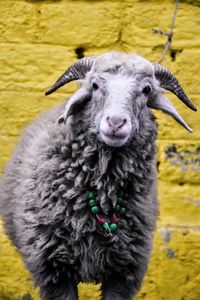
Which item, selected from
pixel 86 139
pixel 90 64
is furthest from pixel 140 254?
pixel 90 64

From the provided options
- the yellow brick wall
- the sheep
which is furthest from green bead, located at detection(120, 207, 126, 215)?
the yellow brick wall

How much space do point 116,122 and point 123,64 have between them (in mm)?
438

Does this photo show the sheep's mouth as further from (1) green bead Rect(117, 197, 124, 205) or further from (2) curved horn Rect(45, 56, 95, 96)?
(2) curved horn Rect(45, 56, 95, 96)

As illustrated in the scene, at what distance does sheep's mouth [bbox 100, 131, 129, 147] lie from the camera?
4.54m

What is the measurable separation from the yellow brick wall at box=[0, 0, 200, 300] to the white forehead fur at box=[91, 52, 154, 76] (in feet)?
5.63

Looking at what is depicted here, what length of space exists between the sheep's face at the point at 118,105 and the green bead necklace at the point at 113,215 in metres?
0.37

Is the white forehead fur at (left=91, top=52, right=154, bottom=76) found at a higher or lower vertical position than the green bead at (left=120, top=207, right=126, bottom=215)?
higher

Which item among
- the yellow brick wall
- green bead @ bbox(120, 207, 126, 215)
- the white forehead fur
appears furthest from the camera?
the yellow brick wall

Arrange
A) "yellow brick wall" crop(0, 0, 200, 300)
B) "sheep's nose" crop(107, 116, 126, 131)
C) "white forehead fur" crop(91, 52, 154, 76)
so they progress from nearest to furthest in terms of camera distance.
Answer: "sheep's nose" crop(107, 116, 126, 131), "white forehead fur" crop(91, 52, 154, 76), "yellow brick wall" crop(0, 0, 200, 300)

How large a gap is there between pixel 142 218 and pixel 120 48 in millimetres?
1995

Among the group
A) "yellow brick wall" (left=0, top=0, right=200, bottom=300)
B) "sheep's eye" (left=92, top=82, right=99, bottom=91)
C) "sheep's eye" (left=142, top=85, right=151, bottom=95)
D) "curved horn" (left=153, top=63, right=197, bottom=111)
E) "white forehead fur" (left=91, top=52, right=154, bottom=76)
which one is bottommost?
"yellow brick wall" (left=0, top=0, right=200, bottom=300)

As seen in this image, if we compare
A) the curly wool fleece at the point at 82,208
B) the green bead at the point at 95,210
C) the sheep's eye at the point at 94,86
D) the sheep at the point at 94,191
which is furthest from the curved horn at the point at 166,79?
the green bead at the point at 95,210

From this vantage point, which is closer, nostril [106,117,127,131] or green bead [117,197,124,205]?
nostril [106,117,127,131]

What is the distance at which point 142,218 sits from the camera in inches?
196
